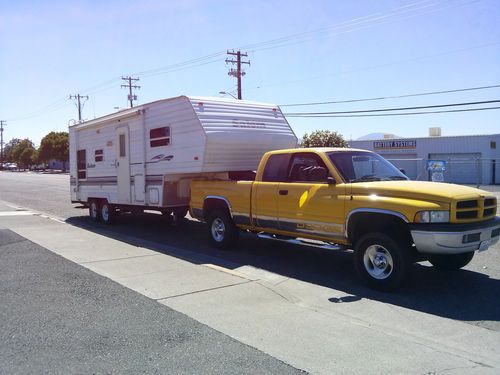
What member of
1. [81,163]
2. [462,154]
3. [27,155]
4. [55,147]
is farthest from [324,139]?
[27,155]

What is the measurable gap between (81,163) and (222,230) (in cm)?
717

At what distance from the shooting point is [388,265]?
256 inches

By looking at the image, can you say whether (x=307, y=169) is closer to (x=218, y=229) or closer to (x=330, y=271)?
(x=330, y=271)

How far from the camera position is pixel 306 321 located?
5.23 m

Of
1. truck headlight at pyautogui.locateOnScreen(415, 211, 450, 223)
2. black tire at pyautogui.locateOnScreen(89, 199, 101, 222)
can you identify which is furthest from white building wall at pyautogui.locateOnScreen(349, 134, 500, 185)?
truck headlight at pyautogui.locateOnScreen(415, 211, 450, 223)

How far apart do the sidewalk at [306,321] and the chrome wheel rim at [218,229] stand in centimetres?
121

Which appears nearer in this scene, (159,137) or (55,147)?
(159,137)

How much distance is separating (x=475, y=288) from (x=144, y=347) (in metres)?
4.56

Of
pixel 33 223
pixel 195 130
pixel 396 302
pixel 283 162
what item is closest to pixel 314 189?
pixel 283 162

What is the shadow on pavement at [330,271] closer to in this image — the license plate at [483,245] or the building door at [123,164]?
the license plate at [483,245]

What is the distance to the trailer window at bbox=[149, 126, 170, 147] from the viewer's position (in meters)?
10.7

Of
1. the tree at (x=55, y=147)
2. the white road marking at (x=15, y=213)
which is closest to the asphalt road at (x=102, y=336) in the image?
the white road marking at (x=15, y=213)

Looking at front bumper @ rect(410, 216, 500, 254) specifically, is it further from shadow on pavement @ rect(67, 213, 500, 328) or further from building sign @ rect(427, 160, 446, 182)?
building sign @ rect(427, 160, 446, 182)

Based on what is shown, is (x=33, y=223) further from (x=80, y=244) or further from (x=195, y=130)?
(x=195, y=130)
